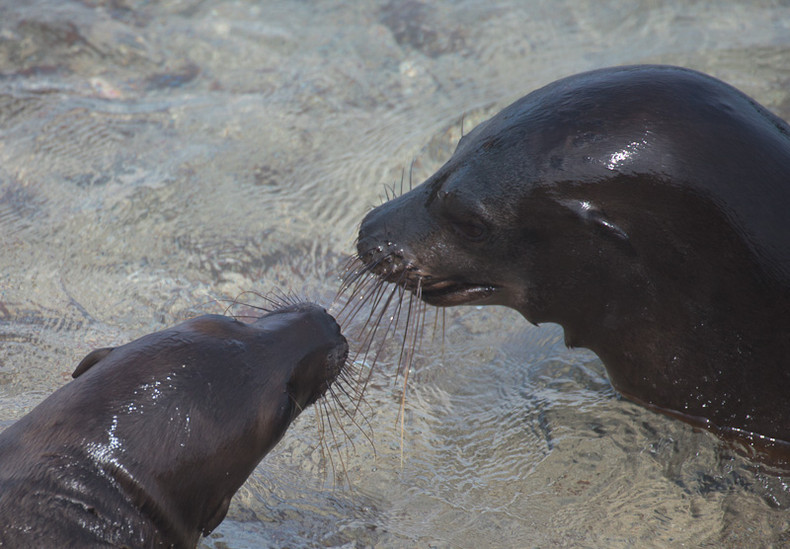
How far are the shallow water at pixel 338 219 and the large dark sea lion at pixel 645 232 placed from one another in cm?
39

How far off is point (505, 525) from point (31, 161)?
430 centimetres

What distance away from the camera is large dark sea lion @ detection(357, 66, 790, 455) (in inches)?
141

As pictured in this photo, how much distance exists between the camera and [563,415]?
4.47 meters

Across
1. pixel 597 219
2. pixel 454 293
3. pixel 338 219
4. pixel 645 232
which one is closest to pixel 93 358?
pixel 454 293

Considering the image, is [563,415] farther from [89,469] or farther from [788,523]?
[89,469]

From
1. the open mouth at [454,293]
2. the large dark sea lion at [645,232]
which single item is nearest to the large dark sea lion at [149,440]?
the open mouth at [454,293]

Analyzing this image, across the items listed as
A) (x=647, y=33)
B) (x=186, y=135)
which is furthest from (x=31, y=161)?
(x=647, y=33)

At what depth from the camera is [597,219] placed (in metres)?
3.69

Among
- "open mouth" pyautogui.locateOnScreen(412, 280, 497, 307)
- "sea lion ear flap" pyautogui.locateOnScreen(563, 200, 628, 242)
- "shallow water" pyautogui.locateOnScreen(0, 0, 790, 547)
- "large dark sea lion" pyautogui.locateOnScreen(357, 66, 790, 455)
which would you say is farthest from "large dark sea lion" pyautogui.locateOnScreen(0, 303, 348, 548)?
"sea lion ear flap" pyautogui.locateOnScreen(563, 200, 628, 242)

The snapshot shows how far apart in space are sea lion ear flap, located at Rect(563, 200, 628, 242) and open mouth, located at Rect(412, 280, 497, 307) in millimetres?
590

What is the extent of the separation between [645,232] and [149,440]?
199cm


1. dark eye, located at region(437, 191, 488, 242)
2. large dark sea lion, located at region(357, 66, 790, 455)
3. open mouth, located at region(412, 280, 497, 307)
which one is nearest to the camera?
large dark sea lion, located at region(357, 66, 790, 455)

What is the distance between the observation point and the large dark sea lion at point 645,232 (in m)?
3.58

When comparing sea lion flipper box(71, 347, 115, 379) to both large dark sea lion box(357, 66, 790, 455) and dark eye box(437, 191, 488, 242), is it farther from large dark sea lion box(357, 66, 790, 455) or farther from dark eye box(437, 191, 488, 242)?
dark eye box(437, 191, 488, 242)
